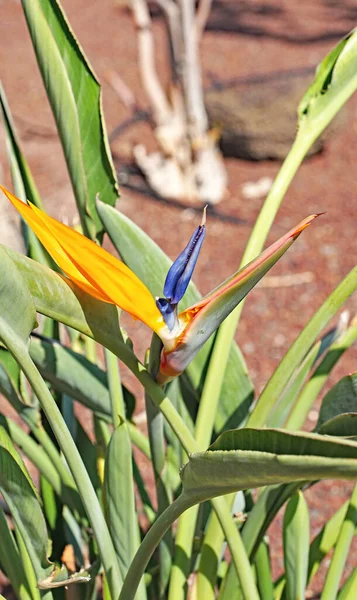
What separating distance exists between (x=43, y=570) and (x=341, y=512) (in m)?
0.33

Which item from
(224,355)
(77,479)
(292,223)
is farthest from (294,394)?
(292,223)

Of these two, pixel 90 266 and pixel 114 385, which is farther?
pixel 114 385

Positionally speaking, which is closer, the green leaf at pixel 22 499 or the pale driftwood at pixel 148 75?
the green leaf at pixel 22 499

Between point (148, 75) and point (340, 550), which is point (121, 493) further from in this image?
point (148, 75)

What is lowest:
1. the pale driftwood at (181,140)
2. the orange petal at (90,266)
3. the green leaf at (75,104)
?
the orange petal at (90,266)

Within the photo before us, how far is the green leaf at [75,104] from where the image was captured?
2.09 ft

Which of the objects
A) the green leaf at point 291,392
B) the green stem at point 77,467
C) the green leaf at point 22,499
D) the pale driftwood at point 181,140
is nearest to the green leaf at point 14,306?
the green stem at point 77,467

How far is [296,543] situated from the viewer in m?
0.69

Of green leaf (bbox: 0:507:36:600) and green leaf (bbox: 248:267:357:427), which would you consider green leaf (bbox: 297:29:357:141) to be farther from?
green leaf (bbox: 0:507:36:600)

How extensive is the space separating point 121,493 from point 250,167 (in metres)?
2.30

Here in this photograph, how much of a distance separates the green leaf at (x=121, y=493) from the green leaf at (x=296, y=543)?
146 millimetres

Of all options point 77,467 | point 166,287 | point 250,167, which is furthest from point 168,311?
point 250,167

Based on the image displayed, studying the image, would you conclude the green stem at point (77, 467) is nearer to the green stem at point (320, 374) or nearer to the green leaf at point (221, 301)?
the green leaf at point (221, 301)

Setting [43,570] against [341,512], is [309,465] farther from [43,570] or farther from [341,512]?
[341,512]
